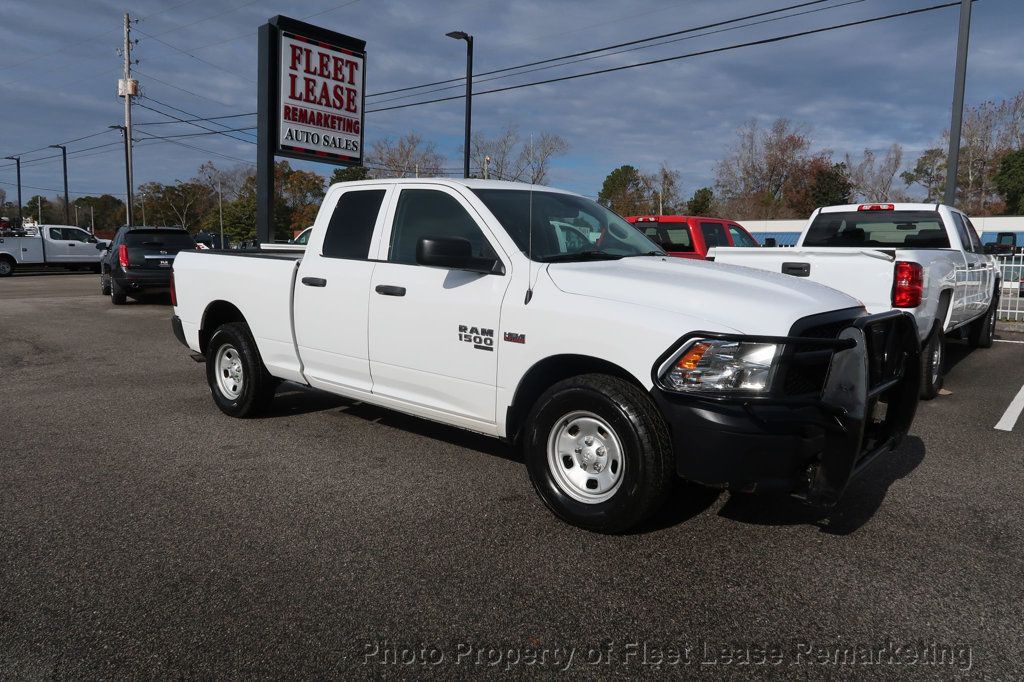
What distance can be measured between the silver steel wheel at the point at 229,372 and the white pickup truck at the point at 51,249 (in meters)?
26.2

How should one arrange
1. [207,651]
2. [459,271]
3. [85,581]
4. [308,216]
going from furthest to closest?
1. [308,216]
2. [459,271]
3. [85,581]
4. [207,651]

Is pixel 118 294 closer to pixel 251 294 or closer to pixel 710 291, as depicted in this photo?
Answer: pixel 251 294

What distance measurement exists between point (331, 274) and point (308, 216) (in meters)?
76.5

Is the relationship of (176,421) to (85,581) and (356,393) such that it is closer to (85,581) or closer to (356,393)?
(356,393)

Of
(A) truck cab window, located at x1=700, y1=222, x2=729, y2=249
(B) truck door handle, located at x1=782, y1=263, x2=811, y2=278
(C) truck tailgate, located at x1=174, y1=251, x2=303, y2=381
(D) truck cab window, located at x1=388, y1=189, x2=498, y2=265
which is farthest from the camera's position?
(A) truck cab window, located at x1=700, y1=222, x2=729, y2=249

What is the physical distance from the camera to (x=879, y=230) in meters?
8.99

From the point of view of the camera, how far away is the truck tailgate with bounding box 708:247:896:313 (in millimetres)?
6238

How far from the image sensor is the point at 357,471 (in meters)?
4.95

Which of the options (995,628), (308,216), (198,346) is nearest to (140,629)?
(995,628)

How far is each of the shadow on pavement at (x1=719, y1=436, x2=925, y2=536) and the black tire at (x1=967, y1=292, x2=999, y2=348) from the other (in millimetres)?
7040

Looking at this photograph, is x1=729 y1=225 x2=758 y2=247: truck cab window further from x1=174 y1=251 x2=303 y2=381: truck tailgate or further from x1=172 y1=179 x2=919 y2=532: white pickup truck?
x1=174 y1=251 x2=303 y2=381: truck tailgate

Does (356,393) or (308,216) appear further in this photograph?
(308,216)

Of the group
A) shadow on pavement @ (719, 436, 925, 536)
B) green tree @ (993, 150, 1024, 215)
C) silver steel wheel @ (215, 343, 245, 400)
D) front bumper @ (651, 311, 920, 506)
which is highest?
green tree @ (993, 150, 1024, 215)

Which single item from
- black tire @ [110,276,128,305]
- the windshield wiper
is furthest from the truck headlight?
black tire @ [110,276,128,305]
